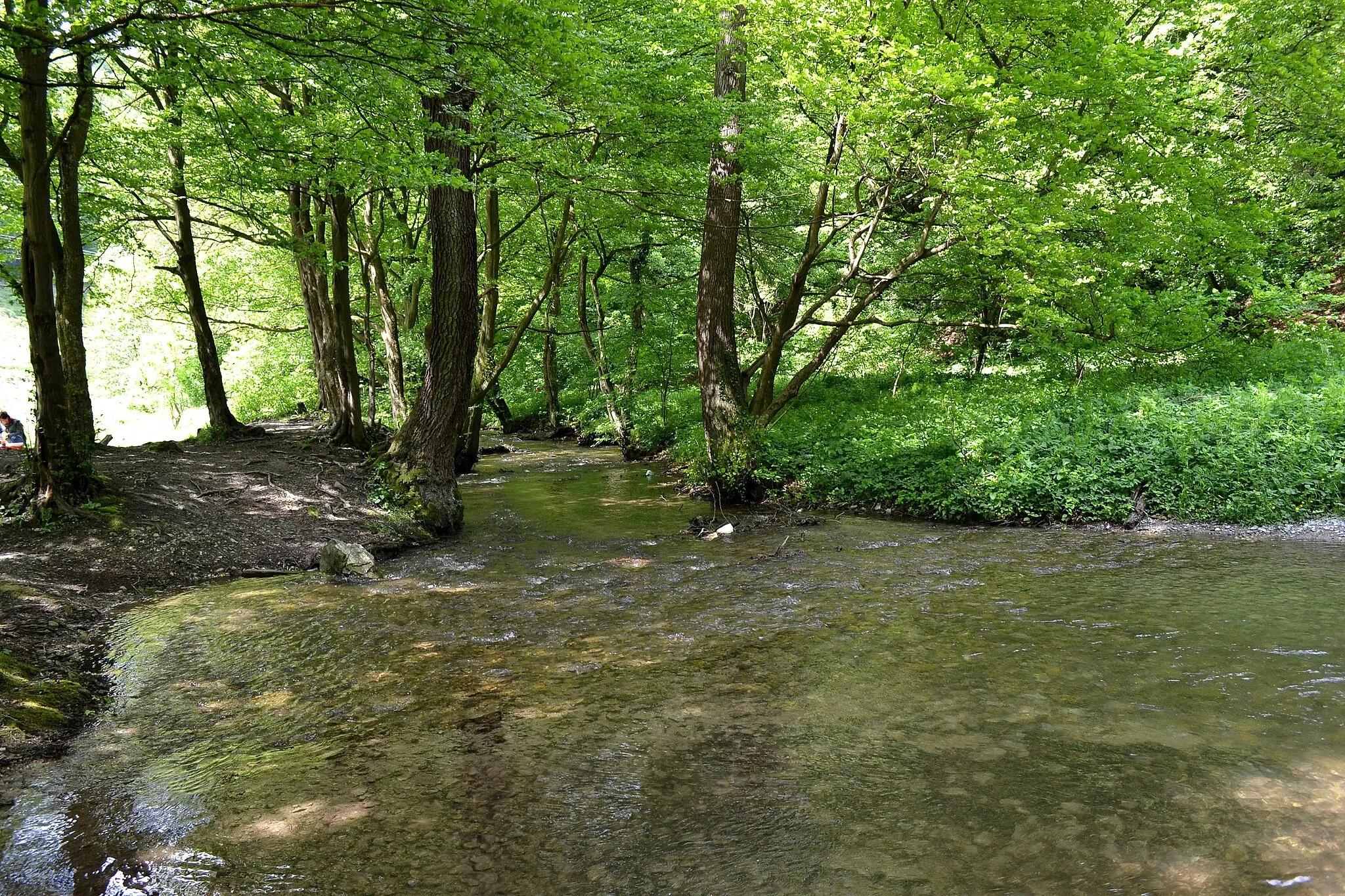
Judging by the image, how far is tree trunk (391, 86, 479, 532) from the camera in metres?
10.8

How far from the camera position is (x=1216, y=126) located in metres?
13.8

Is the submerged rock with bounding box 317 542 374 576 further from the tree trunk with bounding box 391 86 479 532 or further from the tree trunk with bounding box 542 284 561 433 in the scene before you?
the tree trunk with bounding box 542 284 561 433

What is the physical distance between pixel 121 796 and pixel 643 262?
2023 centimetres

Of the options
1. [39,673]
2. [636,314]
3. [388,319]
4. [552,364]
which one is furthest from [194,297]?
[552,364]

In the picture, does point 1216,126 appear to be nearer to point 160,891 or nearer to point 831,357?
point 831,357

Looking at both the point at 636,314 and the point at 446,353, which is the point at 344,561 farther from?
the point at 636,314

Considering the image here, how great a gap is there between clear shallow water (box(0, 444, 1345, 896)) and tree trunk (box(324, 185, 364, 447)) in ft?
26.2

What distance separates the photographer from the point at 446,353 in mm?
11055

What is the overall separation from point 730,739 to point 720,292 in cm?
945

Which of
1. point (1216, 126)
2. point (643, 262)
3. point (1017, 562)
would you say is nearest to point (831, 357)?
point (643, 262)

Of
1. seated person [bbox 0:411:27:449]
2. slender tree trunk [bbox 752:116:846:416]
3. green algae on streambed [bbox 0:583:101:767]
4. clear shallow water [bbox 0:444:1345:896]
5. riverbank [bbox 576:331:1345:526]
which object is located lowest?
clear shallow water [bbox 0:444:1345:896]

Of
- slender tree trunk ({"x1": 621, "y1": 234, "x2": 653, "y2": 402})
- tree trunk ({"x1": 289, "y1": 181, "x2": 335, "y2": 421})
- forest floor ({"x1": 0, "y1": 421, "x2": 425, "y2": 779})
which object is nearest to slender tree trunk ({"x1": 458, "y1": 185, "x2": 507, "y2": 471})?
tree trunk ({"x1": 289, "y1": 181, "x2": 335, "y2": 421})

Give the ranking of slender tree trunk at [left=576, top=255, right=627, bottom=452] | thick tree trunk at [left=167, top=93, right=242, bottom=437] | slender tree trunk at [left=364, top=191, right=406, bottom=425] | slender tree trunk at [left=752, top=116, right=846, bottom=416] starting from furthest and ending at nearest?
slender tree trunk at [left=576, top=255, right=627, bottom=452]
slender tree trunk at [left=364, top=191, right=406, bottom=425]
thick tree trunk at [left=167, top=93, right=242, bottom=437]
slender tree trunk at [left=752, top=116, right=846, bottom=416]

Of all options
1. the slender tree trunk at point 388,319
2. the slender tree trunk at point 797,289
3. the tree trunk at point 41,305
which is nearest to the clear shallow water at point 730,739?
the tree trunk at point 41,305
